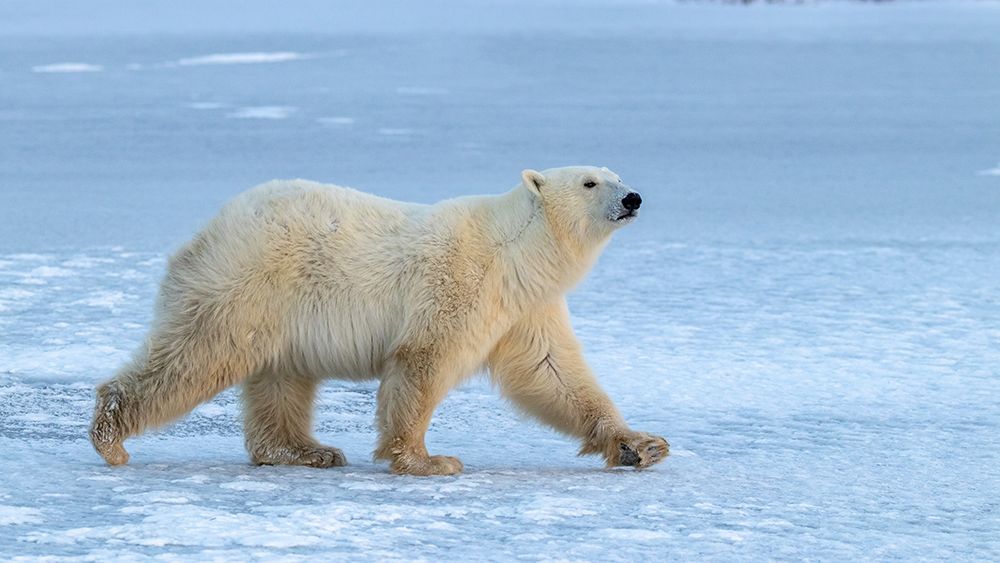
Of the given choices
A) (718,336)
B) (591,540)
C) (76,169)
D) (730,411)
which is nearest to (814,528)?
(591,540)

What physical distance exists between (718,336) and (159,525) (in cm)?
305

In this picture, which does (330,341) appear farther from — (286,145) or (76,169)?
(286,145)

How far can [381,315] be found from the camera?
3.90 meters

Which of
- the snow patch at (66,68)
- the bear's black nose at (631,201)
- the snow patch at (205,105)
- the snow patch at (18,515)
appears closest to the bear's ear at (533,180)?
the bear's black nose at (631,201)

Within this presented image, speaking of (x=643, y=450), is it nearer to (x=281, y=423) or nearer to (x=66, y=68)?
(x=281, y=423)

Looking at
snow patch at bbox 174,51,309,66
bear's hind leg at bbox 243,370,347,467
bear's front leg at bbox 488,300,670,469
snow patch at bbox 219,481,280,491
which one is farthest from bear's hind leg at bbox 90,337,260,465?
snow patch at bbox 174,51,309,66

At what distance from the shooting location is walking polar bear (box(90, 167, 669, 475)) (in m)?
3.81

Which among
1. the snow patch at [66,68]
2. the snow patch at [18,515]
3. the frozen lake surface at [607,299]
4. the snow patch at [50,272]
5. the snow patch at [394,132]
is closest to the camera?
the snow patch at [18,515]

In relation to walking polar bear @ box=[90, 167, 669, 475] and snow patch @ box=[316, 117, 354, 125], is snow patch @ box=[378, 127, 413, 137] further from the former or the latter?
walking polar bear @ box=[90, 167, 669, 475]

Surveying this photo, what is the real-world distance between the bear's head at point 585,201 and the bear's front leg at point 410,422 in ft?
1.92

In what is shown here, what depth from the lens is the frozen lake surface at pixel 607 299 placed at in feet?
10.7

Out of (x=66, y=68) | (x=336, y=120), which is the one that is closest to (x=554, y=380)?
(x=336, y=120)

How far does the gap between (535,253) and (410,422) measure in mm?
591

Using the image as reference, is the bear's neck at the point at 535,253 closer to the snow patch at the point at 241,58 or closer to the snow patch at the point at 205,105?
the snow patch at the point at 205,105
